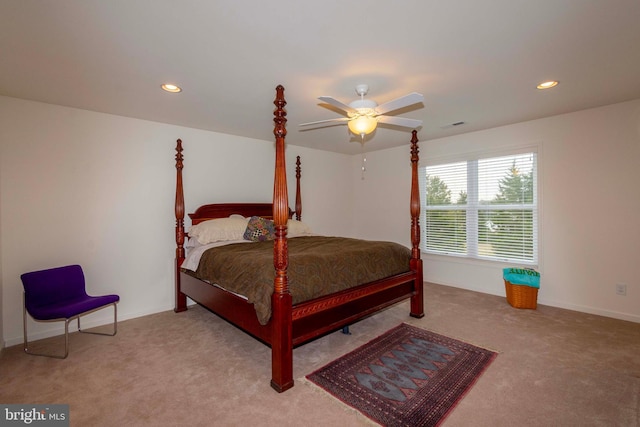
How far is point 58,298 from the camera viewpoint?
2869 millimetres

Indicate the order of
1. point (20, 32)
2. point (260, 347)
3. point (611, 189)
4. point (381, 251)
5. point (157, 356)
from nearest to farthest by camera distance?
point (20, 32) < point (157, 356) < point (260, 347) < point (381, 251) < point (611, 189)

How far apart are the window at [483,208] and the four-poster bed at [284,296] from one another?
157 centimetres

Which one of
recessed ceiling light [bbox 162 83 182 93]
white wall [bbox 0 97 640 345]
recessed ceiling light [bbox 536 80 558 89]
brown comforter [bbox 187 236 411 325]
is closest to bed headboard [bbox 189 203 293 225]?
white wall [bbox 0 97 640 345]

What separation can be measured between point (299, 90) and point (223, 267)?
1837 mm

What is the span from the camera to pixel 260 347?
280 centimetres

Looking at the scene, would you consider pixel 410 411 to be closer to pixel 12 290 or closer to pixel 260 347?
pixel 260 347

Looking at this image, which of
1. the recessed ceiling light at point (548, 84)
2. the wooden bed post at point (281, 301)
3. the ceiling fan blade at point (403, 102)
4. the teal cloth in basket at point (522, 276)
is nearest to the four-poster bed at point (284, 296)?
the wooden bed post at point (281, 301)

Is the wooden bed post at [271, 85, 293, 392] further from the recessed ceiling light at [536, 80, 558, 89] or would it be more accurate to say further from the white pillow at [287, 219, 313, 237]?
the recessed ceiling light at [536, 80, 558, 89]

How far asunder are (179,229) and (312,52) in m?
2.76

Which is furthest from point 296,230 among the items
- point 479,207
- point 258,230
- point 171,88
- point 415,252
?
point 479,207

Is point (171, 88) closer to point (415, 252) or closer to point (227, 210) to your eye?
point (227, 210)

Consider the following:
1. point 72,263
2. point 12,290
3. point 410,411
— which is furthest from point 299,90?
point 12,290

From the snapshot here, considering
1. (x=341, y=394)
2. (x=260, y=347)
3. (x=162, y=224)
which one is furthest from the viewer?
(x=162, y=224)

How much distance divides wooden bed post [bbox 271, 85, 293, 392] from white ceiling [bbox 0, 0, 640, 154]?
19.6 inches
